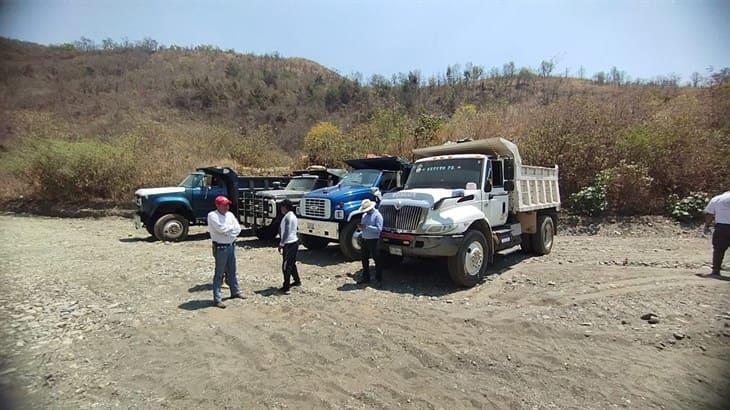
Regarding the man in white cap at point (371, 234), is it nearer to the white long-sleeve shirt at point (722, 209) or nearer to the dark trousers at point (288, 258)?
the dark trousers at point (288, 258)

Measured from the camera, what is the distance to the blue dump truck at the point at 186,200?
12.2 meters

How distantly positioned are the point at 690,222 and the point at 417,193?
35.0 ft

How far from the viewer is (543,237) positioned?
9852 mm

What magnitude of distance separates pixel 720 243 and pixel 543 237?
132 inches

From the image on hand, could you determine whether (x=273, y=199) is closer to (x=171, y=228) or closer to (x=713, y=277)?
(x=171, y=228)

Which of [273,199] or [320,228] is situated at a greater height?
[273,199]

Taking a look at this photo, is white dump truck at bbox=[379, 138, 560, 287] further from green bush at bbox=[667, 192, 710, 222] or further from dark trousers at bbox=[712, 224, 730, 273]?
green bush at bbox=[667, 192, 710, 222]

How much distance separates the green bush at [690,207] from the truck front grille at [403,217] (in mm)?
10595

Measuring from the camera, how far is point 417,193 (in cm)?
729

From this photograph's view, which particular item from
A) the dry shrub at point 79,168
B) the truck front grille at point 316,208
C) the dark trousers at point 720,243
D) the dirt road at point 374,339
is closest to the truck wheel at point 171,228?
the dirt road at point 374,339

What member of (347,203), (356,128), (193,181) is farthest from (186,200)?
Answer: (356,128)

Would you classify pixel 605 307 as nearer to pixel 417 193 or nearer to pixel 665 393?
pixel 665 393

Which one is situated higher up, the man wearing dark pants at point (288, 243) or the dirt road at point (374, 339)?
the man wearing dark pants at point (288, 243)

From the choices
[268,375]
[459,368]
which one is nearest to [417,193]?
[459,368]
